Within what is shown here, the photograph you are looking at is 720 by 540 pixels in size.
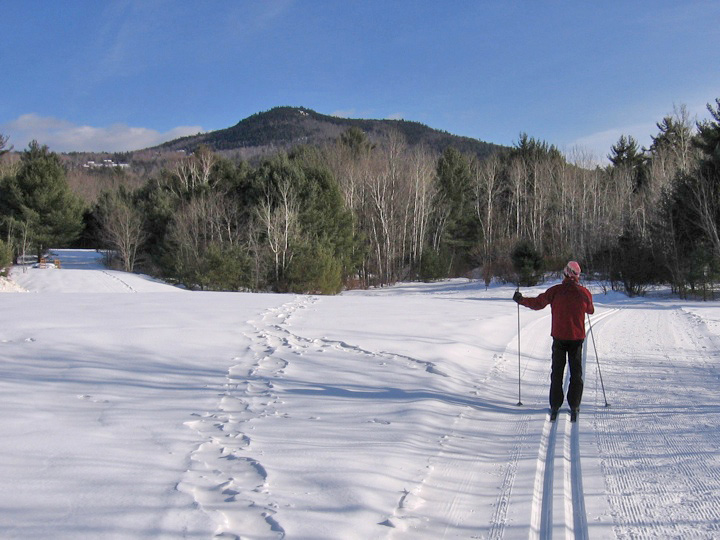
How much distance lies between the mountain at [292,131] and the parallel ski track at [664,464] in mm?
102870

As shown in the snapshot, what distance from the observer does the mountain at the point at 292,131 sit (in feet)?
378

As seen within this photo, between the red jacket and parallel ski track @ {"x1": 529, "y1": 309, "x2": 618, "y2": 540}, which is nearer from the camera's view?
parallel ski track @ {"x1": 529, "y1": 309, "x2": 618, "y2": 540}

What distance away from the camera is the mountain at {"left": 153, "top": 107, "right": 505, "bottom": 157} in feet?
378

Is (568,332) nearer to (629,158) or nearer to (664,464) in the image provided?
(664,464)

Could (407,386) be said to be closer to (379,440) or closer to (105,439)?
(379,440)

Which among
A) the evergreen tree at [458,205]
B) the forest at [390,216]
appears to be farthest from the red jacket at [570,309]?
the evergreen tree at [458,205]

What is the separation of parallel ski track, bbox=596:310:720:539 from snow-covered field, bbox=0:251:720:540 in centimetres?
2

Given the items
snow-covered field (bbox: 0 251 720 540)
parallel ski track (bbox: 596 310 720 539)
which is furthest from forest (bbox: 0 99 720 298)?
parallel ski track (bbox: 596 310 720 539)

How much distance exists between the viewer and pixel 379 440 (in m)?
5.35

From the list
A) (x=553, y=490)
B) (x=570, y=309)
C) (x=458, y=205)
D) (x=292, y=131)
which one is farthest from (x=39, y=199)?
(x=292, y=131)

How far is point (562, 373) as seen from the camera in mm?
6590

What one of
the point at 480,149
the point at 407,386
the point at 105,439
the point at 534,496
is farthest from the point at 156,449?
the point at 480,149

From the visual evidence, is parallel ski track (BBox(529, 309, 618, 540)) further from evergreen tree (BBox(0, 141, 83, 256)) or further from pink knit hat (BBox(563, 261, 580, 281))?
evergreen tree (BBox(0, 141, 83, 256))

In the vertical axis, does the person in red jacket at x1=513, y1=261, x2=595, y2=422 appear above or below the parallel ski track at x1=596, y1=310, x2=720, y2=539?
above
